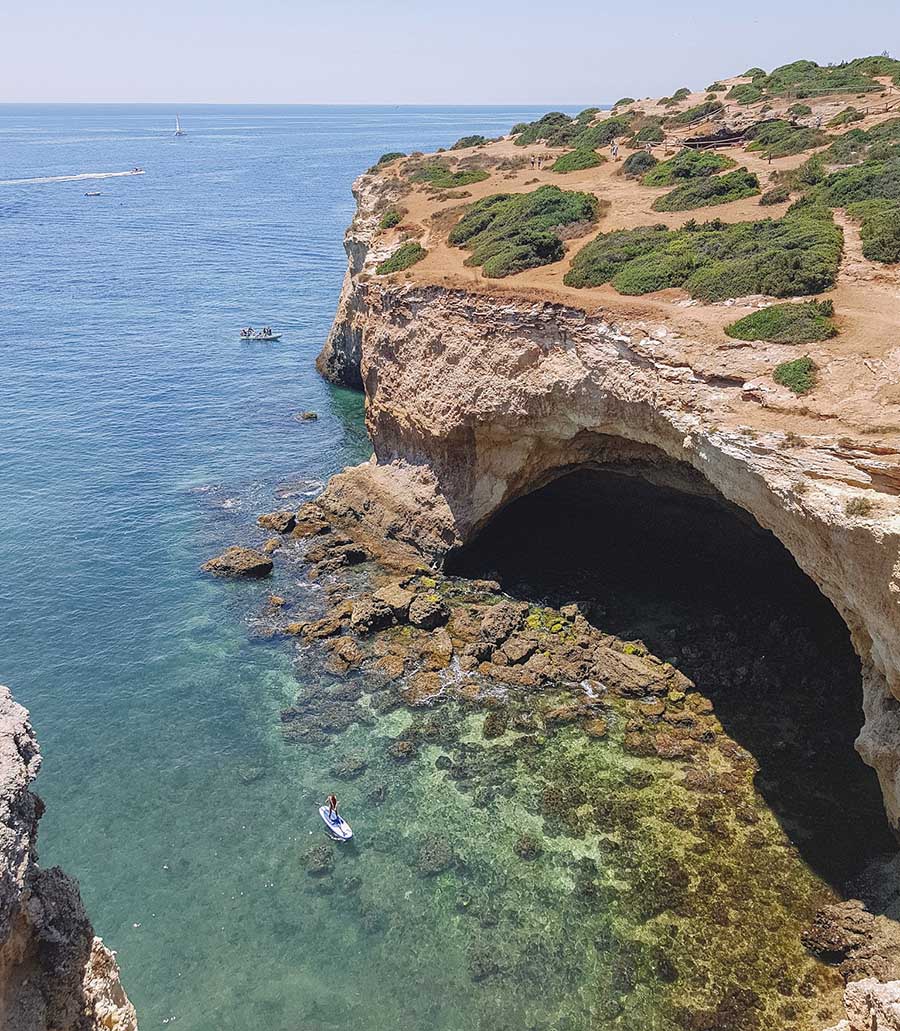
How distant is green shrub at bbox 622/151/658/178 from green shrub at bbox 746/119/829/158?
6.67 meters

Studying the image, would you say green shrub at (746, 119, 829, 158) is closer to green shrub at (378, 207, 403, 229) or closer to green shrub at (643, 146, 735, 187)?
green shrub at (643, 146, 735, 187)

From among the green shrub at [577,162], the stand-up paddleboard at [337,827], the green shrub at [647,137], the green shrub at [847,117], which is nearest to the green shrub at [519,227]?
the green shrub at [577,162]

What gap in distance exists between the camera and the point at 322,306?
7238 cm

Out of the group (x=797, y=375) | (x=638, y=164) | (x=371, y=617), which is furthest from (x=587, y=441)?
(x=638, y=164)

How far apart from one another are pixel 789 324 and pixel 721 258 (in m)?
6.94

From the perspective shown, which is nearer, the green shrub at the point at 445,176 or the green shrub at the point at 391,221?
the green shrub at the point at 391,221

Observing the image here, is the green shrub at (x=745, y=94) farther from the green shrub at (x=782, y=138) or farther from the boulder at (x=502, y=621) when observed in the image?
the boulder at (x=502, y=621)

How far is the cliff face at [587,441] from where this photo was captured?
17375 millimetres

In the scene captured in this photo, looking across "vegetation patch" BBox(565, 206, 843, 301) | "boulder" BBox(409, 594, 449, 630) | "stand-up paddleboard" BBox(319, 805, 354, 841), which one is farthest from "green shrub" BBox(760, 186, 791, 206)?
"stand-up paddleboard" BBox(319, 805, 354, 841)

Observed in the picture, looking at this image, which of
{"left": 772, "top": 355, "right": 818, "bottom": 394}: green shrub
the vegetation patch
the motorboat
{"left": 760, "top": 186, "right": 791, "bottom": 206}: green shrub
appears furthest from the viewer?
the motorboat

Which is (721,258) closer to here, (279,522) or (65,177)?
(279,522)

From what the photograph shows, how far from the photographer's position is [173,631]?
28750 millimetres

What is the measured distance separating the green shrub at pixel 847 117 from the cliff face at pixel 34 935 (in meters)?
54.5

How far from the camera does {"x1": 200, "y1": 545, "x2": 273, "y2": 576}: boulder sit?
31805mm
